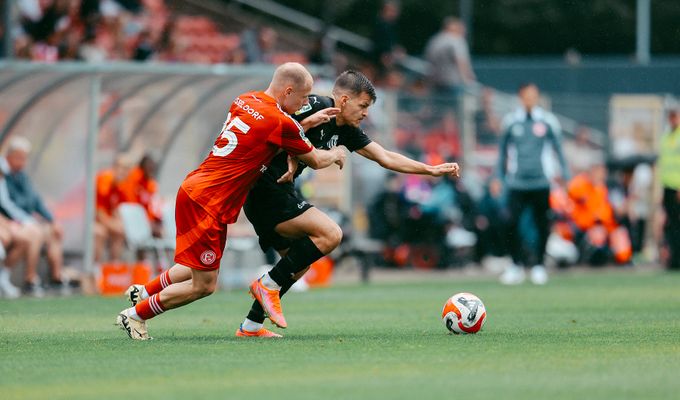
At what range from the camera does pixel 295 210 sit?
10.4 metres

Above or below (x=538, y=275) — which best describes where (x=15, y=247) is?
above

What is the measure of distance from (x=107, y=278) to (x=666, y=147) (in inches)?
370

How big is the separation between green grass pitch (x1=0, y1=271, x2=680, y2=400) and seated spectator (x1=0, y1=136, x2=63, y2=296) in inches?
114

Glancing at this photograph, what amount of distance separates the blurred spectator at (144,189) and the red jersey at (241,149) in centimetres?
995

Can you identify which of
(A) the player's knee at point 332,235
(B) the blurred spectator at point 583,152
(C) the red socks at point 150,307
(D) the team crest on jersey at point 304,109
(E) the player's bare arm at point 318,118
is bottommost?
(C) the red socks at point 150,307

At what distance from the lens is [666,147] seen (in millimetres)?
22766

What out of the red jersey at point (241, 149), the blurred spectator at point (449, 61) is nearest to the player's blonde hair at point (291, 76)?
the red jersey at point (241, 149)

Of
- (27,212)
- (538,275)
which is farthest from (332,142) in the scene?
(538,275)

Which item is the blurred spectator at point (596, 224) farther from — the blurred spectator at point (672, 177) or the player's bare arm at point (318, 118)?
the player's bare arm at point (318, 118)

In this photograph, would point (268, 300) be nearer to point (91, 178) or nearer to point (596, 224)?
point (91, 178)

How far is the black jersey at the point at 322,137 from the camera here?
1042 centimetres

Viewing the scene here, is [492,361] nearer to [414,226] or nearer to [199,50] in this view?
[414,226]

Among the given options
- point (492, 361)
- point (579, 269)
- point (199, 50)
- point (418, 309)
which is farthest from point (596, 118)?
point (492, 361)

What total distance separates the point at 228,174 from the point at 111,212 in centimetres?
1009
